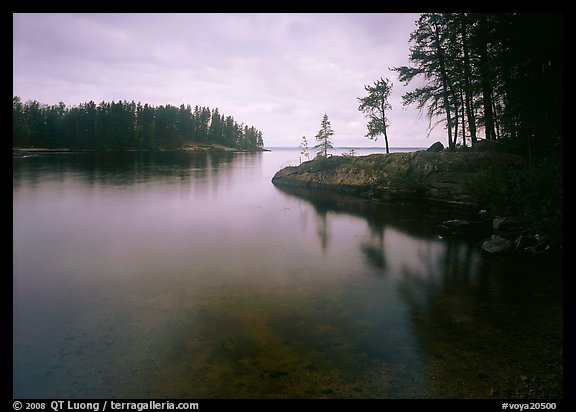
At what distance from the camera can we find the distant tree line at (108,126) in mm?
122312

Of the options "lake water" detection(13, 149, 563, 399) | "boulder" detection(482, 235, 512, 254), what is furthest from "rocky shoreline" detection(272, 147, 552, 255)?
"lake water" detection(13, 149, 563, 399)

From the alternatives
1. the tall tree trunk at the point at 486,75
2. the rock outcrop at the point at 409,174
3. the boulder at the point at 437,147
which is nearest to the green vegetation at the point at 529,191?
the rock outcrop at the point at 409,174

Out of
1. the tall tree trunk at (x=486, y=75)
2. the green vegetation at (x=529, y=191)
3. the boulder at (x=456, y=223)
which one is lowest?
the boulder at (x=456, y=223)

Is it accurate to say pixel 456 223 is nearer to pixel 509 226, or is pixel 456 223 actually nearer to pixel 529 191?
pixel 509 226

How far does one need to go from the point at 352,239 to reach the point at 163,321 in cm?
1222

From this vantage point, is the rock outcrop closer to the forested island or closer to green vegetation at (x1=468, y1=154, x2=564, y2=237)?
the forested island

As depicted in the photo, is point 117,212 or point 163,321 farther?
point 117,212

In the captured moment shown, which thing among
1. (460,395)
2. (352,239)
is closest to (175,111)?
(352,239)

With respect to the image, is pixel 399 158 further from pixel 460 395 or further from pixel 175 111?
pixel 175 111

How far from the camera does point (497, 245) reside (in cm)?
1461

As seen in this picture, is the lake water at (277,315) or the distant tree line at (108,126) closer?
the lake water at (277,315)

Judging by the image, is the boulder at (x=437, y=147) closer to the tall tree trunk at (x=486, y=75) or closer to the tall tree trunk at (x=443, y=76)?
the tall tree trunk at (x=443, y=76)

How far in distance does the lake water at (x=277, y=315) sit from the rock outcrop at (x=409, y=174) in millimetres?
9460

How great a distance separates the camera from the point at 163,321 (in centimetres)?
880
